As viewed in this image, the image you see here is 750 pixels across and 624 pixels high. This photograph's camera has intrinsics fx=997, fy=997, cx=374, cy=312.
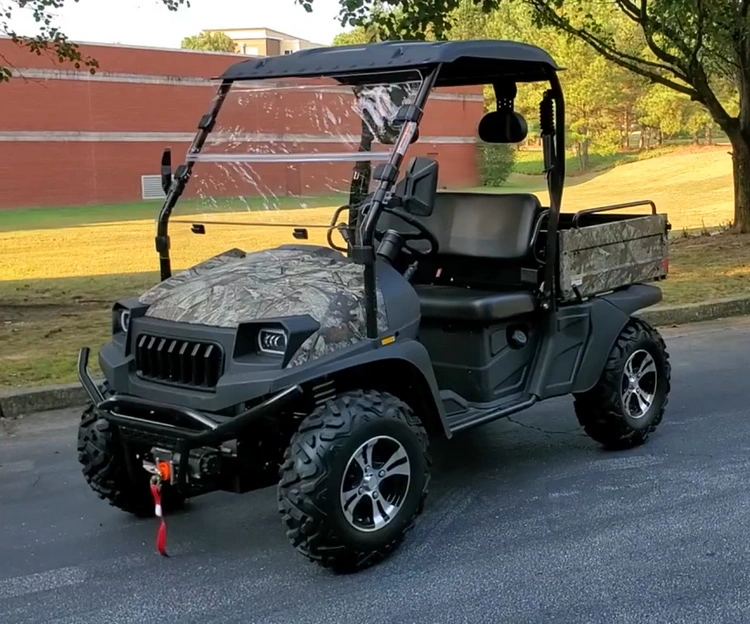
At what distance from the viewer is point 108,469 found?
4.43 metres

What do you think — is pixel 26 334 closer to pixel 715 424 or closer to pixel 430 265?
pixel 430 265

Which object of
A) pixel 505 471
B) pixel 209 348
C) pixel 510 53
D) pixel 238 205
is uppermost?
pixel 510 53

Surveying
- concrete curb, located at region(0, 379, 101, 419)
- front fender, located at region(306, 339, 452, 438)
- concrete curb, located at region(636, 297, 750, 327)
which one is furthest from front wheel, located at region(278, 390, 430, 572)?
concrete curb, located at region(636, 297, 750, 327)

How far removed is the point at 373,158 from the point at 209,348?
112 centimetres

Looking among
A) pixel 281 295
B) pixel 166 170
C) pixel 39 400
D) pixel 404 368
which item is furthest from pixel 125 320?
pixel 39 400

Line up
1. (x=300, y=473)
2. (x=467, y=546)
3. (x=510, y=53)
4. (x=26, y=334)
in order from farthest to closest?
(x=26, y=334) < (x=510, y=53) < (x=467, y=546) < (x=300, y=473)

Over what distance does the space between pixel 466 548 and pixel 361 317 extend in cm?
110

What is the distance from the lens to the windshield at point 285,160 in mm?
4504

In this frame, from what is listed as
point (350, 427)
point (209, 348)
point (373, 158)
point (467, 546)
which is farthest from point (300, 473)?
point (373, 158)

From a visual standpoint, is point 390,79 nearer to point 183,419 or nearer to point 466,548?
point 183,419

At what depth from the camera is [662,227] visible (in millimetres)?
5684

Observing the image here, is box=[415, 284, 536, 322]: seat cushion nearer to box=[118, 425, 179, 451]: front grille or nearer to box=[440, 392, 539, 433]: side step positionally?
box=[440, 392, 539, 433]: side step

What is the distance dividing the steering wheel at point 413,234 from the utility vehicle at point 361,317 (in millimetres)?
14

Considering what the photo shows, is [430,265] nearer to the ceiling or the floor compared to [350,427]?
nearer to the ceiling
